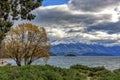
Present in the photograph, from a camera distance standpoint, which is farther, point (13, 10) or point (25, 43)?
point (25, 43)

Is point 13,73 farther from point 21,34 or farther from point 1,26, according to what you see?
point 21,34

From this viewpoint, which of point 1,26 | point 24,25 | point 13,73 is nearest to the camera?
point 13,73

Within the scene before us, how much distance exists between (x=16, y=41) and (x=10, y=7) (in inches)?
702

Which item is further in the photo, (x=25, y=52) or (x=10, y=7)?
(x=25, y=52)

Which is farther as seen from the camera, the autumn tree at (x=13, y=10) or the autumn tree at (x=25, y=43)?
the autumn tree at (x=25, y=43)

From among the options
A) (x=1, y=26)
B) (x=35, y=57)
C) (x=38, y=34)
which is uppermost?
(x=1, y=26)

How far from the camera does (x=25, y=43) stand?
45.9m

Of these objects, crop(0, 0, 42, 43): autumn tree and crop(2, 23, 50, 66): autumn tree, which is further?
crop(2, 23, 50, 66): autumn tree

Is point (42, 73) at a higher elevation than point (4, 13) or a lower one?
lower

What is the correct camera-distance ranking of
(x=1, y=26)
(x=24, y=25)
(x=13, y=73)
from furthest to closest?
1. (x=24, y=25)
2. (x=1, y=26)
3. (x=13, y=73)

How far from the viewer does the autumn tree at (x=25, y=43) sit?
1788 inches

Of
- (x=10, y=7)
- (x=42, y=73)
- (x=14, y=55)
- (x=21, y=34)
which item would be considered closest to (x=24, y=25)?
(x=21, y=34)

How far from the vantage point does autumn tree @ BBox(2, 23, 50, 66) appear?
4541 cm

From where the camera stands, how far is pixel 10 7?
28.9 m
